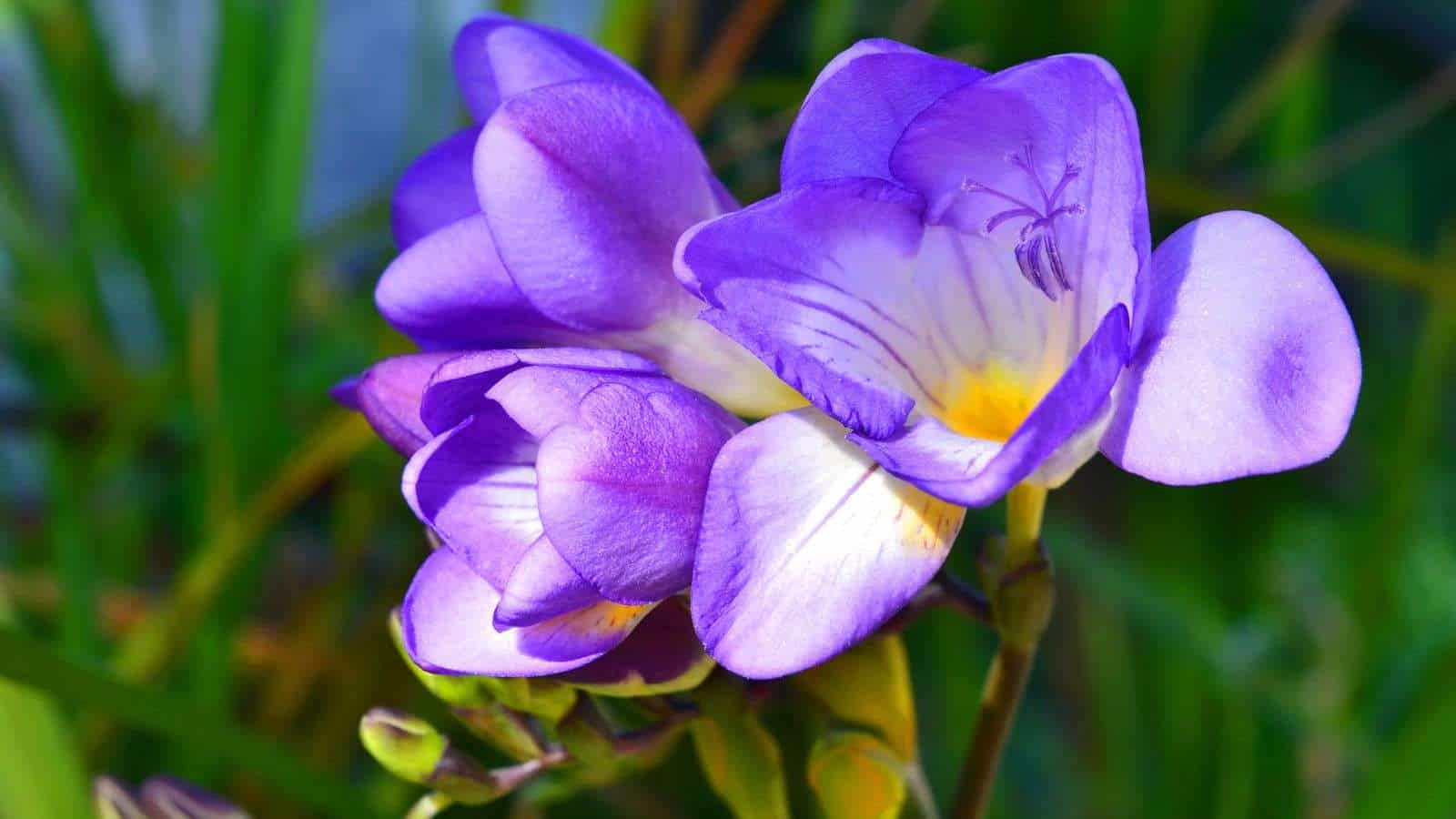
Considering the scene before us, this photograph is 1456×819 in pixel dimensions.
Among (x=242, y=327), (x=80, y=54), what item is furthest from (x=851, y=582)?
(x=80, y=54)

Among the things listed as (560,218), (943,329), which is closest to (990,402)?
(943,329)

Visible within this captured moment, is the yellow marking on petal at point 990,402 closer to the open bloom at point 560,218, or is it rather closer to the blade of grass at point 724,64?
the open bloom at point 560,218

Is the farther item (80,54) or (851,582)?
(80,54)

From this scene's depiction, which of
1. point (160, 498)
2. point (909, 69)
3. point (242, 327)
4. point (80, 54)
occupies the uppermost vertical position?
point (909, 69)

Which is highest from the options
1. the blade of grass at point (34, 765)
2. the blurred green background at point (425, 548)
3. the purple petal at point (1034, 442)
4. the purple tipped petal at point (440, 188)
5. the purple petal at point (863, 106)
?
the purple petal at point (863, 106)

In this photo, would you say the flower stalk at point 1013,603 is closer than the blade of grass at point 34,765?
Yes

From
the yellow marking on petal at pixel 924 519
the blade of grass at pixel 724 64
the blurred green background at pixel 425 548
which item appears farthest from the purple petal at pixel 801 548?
the blade of grass at pixel 724 64

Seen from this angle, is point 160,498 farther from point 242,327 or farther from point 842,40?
point 842,40

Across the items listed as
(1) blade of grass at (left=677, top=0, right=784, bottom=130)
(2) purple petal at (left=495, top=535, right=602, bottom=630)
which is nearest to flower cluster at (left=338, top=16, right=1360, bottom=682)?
(2) purple petal at (left=495, top=535, right=602, bottom=630)
